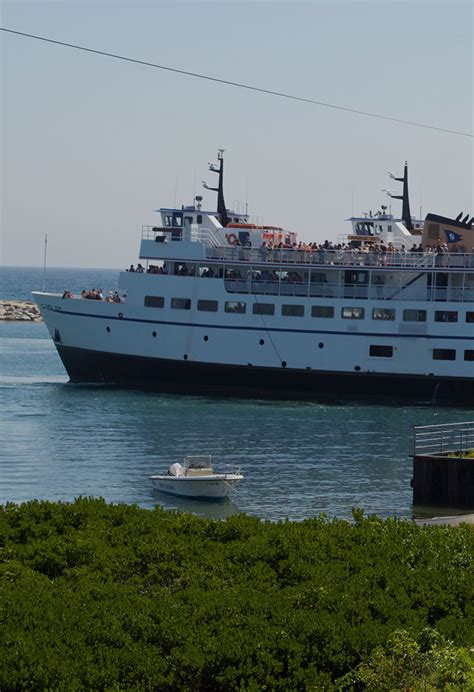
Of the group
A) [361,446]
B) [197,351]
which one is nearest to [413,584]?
[361,446]

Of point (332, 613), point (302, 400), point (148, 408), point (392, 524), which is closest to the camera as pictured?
point (332, 613)

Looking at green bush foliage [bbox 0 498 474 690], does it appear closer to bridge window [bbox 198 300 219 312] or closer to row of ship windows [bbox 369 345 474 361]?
row of ship windows [bbox 369 345 474 361]

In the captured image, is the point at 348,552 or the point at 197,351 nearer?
the point at 348,552

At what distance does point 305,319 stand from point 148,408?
7.36m

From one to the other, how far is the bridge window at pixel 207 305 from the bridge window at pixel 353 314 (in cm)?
516

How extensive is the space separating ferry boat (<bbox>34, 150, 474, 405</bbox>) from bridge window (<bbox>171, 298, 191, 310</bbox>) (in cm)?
6

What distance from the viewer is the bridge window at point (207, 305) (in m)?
52.8

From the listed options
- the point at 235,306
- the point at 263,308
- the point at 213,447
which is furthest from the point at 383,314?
the point at 213,447

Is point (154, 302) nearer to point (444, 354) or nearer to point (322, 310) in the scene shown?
point (322, 310)

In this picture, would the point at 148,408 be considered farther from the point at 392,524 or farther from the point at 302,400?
the point at 392,524

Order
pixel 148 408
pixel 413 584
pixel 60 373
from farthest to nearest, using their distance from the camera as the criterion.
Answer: pixel 60 373 → pixel 148 408 → pixel 413 584

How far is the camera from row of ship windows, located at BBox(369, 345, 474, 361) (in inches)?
2000

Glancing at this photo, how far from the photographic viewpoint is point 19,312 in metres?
124

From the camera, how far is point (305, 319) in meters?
51.7
